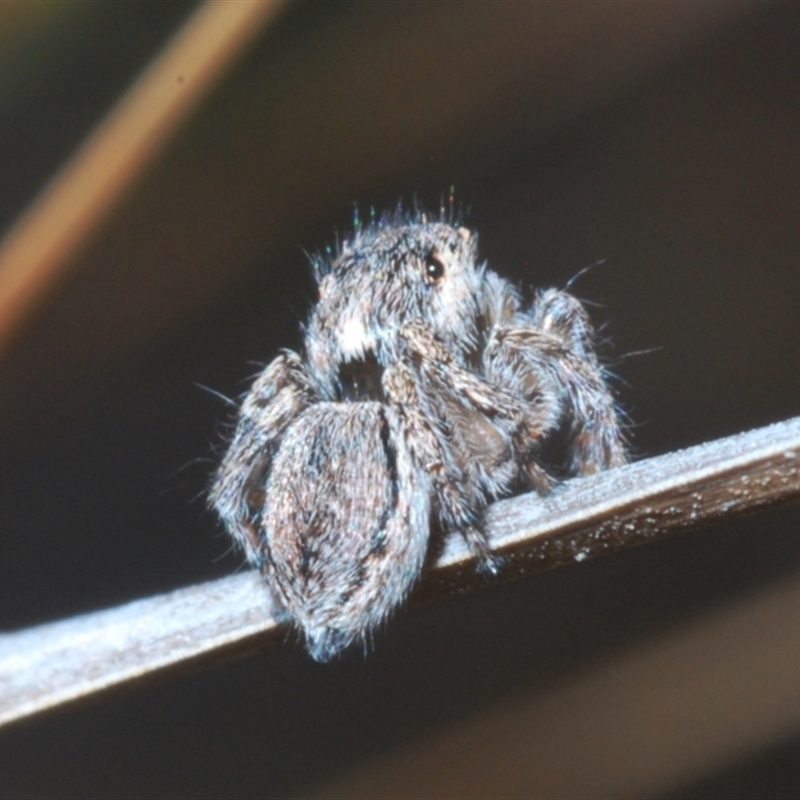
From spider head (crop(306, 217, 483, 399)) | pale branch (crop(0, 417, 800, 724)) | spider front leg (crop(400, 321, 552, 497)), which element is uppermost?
spider head (crop(306, 217, 483, 399))

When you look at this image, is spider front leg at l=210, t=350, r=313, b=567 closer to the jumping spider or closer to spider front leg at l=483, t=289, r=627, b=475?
the jumping spider

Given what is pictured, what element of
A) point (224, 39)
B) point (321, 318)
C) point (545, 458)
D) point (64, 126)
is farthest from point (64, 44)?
point (545, 458)

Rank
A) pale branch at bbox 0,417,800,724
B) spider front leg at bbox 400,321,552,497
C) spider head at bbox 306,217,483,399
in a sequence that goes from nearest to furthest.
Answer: pale branch at bbox 0,417,800,724
spider front leg at bbox 400,321,552,497
spider head at bbox 306,217,483,399

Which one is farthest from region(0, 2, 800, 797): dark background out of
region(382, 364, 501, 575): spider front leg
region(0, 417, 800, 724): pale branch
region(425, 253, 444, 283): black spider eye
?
region(382, 364, 501, 575): spider front leg

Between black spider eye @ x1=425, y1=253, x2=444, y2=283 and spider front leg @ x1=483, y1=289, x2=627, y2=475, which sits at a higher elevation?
black spider eye @ x1=425, y1=253, x2=444, y2=283

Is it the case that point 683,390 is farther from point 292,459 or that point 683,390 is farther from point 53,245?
point 53,245

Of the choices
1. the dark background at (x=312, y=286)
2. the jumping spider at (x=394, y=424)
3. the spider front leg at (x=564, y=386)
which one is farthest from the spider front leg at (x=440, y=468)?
the dark background at (x=312, y=286)

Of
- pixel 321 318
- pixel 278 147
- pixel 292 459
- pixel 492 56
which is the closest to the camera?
pixel 292 459
